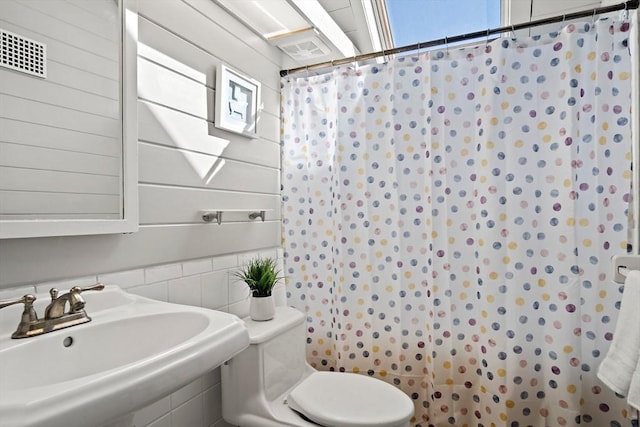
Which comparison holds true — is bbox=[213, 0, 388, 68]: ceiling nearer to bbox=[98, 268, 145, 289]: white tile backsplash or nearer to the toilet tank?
bbox=[98, 268, 145, 289]: white tile backsplash

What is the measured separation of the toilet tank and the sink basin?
1.46 ft

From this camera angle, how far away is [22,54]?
3.19 feet

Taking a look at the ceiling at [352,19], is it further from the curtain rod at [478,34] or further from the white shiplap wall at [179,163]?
the white shiplap wall at [179,163]

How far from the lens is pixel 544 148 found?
161cm

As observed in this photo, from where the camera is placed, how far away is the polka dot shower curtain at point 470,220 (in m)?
1.55

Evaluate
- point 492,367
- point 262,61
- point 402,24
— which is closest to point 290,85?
point 262,61

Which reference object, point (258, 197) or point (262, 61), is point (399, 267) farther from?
point (262, 61)

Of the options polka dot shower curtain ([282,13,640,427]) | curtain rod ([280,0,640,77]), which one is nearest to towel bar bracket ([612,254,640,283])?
polka dot shower curtain ([282,13,640,427])

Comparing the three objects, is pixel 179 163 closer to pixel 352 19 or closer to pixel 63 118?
pixel 63 118

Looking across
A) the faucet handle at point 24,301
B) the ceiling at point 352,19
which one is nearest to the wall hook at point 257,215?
the faucet handle at point 24,301

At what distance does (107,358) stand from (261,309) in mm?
705

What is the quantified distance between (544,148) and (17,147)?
1899 millimetres

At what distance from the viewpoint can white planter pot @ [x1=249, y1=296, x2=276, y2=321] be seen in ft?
5.32

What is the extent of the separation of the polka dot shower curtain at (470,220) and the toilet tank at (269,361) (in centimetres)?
37
